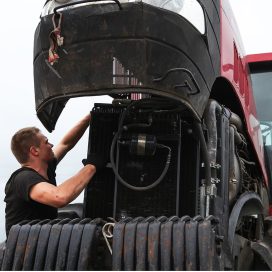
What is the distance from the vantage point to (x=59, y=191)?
10.2ft

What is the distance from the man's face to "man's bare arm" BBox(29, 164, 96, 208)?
Result: 49 cm

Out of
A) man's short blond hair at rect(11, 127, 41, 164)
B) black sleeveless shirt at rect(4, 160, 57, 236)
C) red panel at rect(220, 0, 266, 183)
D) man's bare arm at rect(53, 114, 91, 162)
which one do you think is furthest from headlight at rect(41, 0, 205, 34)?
man's bare arm at rect(53, 114, 91, 162)

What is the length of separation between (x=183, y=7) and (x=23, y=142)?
1.33m

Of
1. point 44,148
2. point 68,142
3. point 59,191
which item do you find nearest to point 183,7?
point 59,191

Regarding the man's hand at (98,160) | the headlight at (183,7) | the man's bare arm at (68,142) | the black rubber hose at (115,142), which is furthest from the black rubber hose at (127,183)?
the man's bare arm at (68,142)

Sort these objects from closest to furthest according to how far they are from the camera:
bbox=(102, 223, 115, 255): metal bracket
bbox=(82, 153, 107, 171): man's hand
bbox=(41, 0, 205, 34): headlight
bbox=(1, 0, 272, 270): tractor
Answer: bbox=(1, 0, 272, 270): tractor → bbox=(102, 223, 115, 255): metal bracket → bbox=(41, 0, 205, 34): headlight → bbox=(82, 153, 107, 171): man's hand

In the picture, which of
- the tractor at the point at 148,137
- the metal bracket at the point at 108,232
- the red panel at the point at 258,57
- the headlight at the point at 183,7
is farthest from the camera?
the red panel at the point at 258,57

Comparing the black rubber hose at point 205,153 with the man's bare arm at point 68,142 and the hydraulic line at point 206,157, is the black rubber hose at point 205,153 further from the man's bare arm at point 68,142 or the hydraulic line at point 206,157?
the man's bare arm at point 68,142

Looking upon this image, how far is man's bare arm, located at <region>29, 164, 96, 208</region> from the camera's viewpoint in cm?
309

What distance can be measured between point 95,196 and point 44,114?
59 centimetres

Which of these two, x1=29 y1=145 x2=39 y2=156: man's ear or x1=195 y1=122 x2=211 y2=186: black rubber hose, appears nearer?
x1=195 y1=122 x2=211 y2=186: black rubber hose

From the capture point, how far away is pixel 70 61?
2.93 m

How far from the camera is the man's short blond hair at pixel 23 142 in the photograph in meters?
3.60

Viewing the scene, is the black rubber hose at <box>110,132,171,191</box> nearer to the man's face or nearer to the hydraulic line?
the hydraulic line
